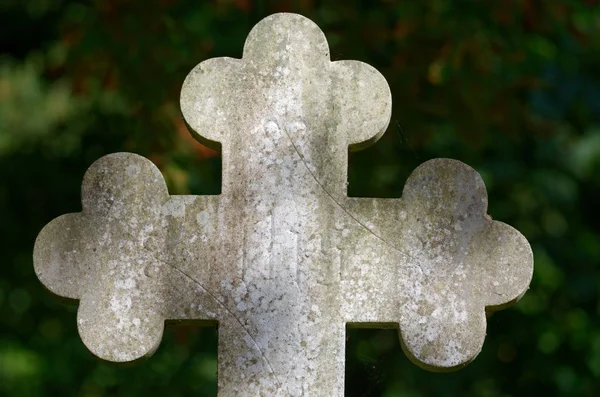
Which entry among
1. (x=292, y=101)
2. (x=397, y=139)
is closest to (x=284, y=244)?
(x=292, y=101)

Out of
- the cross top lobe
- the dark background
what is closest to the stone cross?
the cross top lobe

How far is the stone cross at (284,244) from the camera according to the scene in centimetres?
218

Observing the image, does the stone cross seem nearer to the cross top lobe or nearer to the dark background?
the cross top lobe

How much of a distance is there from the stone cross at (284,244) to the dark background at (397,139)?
5.59 feet

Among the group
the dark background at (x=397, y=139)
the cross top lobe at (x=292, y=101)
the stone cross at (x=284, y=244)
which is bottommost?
the dark background at (x=397, y=139)

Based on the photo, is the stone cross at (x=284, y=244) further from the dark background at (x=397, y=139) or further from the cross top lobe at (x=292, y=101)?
the dark background at (x=397, y=139)

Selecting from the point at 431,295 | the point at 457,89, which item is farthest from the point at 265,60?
the point at 457,89

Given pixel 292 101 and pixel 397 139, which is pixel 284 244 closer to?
pixel 292 101

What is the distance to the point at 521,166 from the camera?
468 centimetres

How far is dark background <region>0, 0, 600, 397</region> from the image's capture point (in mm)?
4148

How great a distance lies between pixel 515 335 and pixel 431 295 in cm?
262

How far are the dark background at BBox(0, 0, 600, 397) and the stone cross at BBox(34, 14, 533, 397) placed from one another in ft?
5.59

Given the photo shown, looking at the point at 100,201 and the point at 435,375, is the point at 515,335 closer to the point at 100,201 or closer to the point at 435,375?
the point at 435,375

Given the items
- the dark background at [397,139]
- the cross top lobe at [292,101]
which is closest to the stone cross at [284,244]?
the cross top lobe at [292,101]
